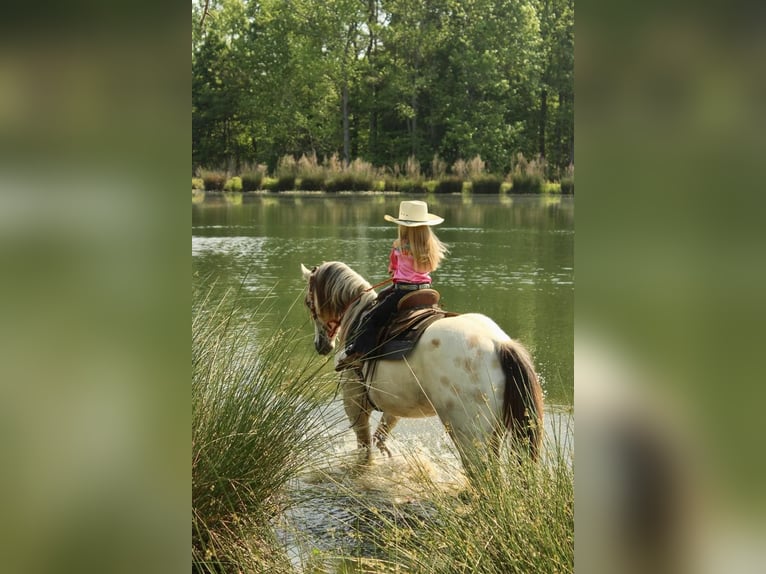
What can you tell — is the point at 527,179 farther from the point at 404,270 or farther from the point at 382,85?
the point at 404,270

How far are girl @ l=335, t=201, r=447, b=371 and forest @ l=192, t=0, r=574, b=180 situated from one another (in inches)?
1009

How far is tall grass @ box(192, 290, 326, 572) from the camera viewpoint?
242 cm

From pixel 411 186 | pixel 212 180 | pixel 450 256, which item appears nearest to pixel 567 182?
pixel 411 186

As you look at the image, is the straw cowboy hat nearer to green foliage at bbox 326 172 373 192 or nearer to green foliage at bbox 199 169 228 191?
green foliage at bbox 326 172 373 192

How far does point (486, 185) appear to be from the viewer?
89.0 feet

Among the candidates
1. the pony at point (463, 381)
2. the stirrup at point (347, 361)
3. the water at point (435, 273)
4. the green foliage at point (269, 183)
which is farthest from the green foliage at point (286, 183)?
the stirrup at point (347, 361)

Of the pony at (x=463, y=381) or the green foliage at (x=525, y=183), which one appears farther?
the green foliage at (x=525, y=183)

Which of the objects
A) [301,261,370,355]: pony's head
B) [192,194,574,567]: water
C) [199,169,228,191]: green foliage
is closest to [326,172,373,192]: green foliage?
[192,194,574,567]: water
